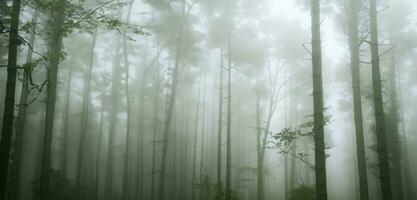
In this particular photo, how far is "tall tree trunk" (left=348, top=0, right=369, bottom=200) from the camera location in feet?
32.1

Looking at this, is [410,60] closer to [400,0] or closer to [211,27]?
[400,0]

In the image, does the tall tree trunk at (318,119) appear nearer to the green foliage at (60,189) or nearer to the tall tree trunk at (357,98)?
the tall tree trunk at (357,98)

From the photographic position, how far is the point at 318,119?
6.07 meters

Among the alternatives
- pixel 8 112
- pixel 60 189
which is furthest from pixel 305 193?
pixel 60 189

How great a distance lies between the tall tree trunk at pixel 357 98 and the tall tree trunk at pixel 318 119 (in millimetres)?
4235

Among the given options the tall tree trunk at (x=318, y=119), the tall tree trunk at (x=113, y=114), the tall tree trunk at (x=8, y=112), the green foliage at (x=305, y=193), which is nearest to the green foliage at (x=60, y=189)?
the tall tree trunk at (x=113, y=114)

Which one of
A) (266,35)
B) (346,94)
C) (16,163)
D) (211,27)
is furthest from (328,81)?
(16,163)

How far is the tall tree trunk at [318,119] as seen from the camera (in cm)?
588

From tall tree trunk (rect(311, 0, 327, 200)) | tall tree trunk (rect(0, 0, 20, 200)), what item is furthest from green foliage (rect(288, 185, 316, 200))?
tall tree trunk (rect(0, 0, 20, 200))

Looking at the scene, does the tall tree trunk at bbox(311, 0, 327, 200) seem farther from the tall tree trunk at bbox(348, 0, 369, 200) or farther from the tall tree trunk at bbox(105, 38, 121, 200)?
the tall tree trunk at bbox(105, 38, 121, 200)

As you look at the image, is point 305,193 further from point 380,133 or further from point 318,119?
point 318,119

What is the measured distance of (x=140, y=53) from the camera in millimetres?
27844

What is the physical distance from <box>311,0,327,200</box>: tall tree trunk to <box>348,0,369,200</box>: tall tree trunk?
13.9 feet

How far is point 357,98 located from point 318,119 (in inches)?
181
